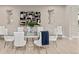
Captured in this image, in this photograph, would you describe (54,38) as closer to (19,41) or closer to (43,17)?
(43,17)

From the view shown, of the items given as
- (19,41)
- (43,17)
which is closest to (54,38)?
(43,17)

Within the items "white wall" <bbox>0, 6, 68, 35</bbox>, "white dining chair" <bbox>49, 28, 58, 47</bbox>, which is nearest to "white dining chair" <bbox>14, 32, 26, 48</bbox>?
"white wall" <bbox>0, 6, 68, 35</bbox>

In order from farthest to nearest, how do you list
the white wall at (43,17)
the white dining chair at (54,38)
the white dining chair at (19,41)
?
1. the white dining chair at (19,41)
2. the white dining chair at (54,38)
3. the white wall at (43,17)

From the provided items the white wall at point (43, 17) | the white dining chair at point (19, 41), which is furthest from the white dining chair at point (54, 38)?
the white dining chair at point (19, 41)

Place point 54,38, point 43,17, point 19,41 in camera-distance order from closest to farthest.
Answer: point 54,38, point 43,17, point 19,41

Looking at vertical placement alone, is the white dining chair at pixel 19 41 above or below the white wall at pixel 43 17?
below

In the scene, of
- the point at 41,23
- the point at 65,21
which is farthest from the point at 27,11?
the point at 65,21

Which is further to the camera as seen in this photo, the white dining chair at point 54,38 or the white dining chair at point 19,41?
the white dining chair at point 19,41

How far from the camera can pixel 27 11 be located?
340 cm

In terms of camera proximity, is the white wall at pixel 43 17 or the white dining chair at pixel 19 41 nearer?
the white wall at pixel 43 17

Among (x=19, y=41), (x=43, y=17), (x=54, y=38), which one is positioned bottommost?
(x=19, y=41)

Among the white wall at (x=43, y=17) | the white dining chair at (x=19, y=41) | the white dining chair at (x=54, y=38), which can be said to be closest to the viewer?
the white wall at (x=43, y=17)

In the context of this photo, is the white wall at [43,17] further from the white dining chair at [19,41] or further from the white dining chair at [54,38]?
the white dining chair at [19,41]
